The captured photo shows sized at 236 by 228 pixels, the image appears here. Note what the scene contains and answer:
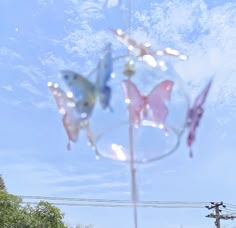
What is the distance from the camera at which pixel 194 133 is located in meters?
3.26

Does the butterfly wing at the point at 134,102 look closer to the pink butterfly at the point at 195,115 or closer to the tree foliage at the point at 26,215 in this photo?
the pink butterfly at the point at 195,115

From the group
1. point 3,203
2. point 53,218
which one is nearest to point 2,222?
point 3,203

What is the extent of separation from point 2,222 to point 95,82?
16983mm

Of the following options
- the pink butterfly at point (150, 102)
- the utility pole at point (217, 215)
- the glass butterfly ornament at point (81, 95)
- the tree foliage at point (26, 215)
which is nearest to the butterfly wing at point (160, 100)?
the pink butterfly at point (150, 102)

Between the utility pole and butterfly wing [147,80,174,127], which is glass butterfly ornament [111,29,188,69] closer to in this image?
butterfly wing [147,80,174,127]

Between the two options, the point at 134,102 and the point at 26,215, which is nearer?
the point at 134,102

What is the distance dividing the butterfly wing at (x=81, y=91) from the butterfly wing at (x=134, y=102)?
0.76ft

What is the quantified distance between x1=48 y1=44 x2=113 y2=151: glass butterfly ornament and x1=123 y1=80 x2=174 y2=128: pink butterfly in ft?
0.51

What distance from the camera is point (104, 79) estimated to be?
314 cm

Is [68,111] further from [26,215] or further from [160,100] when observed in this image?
[26,215]

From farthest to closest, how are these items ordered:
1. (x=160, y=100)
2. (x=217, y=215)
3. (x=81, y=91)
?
1. (x=217, y=215)
2. (x=160, y=100)
3. (x=81, y=91)

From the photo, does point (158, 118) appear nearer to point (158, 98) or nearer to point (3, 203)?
point (158, 98)

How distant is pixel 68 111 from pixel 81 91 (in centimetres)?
18

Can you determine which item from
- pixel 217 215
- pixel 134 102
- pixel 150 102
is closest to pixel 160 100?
pixel 150 102
